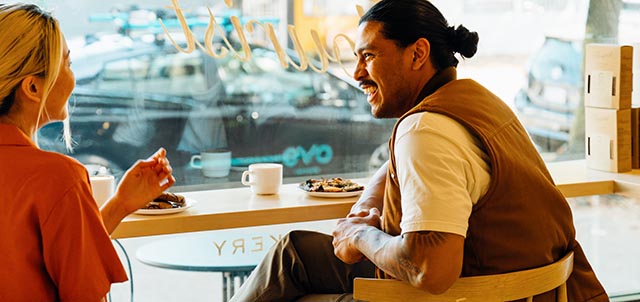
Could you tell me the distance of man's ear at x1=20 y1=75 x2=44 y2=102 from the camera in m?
1.70

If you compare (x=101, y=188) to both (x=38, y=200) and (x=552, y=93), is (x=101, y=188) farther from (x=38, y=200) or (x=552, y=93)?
(x=552, y=93)

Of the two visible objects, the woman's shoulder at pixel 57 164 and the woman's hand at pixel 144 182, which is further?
the woman's hand at pixel 144 182

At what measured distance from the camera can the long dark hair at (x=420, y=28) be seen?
2145 mm

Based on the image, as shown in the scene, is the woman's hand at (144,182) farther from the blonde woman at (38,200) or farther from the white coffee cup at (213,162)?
the white coffee cup at (213,162)

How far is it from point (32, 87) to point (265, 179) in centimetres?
120

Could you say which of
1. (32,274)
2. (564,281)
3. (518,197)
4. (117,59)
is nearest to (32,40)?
(32,274)

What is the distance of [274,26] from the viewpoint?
10.9 feet

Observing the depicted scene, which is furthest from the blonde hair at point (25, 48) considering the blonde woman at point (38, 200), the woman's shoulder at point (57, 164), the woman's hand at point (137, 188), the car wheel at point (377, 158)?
the car wheel at point (377, 158)

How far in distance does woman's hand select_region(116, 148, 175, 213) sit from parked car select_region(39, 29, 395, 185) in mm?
1091

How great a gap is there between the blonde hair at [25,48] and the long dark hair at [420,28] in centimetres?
80

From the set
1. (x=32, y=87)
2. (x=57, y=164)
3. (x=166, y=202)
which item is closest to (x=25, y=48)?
(x=32, y=87)

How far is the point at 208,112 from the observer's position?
3.36 metres

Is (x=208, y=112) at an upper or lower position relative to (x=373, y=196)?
upper

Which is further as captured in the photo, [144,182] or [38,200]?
[144,182]
